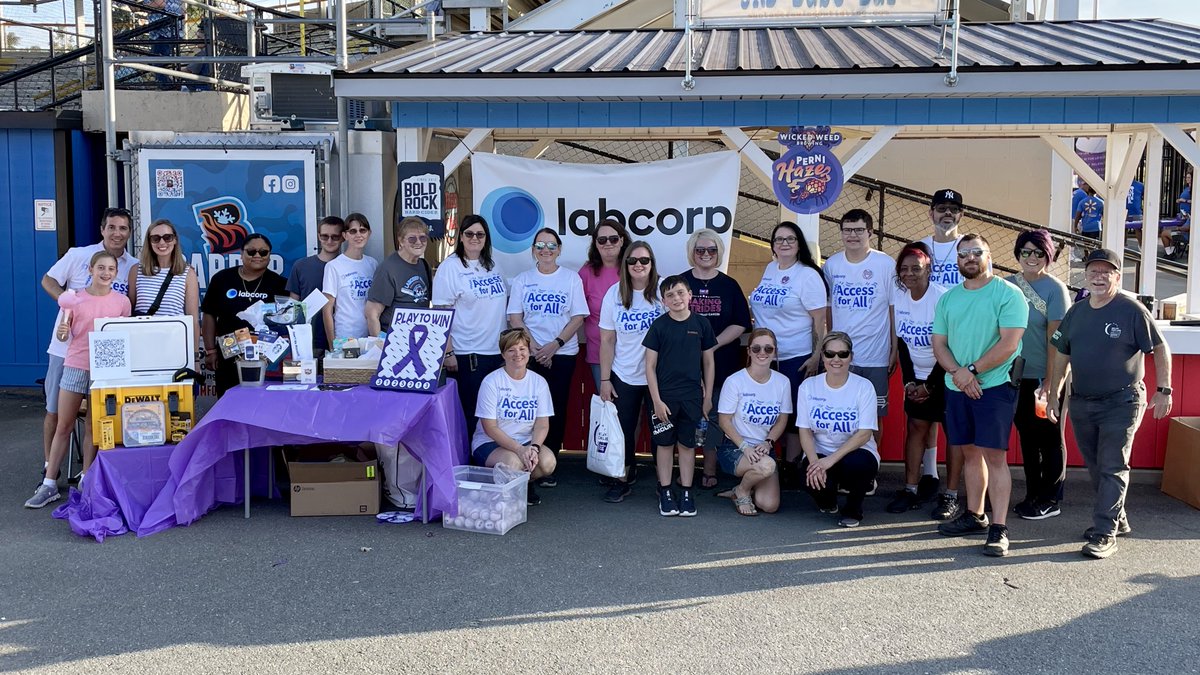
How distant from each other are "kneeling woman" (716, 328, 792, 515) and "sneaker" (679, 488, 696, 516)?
0.94ft

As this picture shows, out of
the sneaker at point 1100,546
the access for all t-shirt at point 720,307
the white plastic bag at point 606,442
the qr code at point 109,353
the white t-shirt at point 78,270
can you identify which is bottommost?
the sneaker at point 1100,546

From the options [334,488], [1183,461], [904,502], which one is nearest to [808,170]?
[904,502]

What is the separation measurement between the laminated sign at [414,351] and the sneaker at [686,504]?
1.58m

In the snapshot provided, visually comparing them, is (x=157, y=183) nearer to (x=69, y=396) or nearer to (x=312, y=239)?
(x=312, y=239)

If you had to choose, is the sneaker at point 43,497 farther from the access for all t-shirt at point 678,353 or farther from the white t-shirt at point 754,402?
the white t-shirt at point 754,402

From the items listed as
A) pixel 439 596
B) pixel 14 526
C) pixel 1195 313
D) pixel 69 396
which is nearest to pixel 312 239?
pixel 69 396

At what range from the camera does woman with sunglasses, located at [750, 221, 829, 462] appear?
653cm

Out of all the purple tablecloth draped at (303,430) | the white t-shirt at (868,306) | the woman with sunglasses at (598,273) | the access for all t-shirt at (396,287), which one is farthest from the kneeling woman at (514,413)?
the white t-shirt at (868,306)

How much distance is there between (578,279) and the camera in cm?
676

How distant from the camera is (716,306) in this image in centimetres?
666

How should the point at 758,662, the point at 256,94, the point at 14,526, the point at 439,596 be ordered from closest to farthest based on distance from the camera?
the point at 758,662
the point at 439,596
the point at 14,526
the point at 256,94

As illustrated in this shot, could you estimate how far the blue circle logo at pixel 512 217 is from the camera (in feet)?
25.1

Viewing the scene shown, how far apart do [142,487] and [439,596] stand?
215 cm

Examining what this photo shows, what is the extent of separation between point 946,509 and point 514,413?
8.53ft
